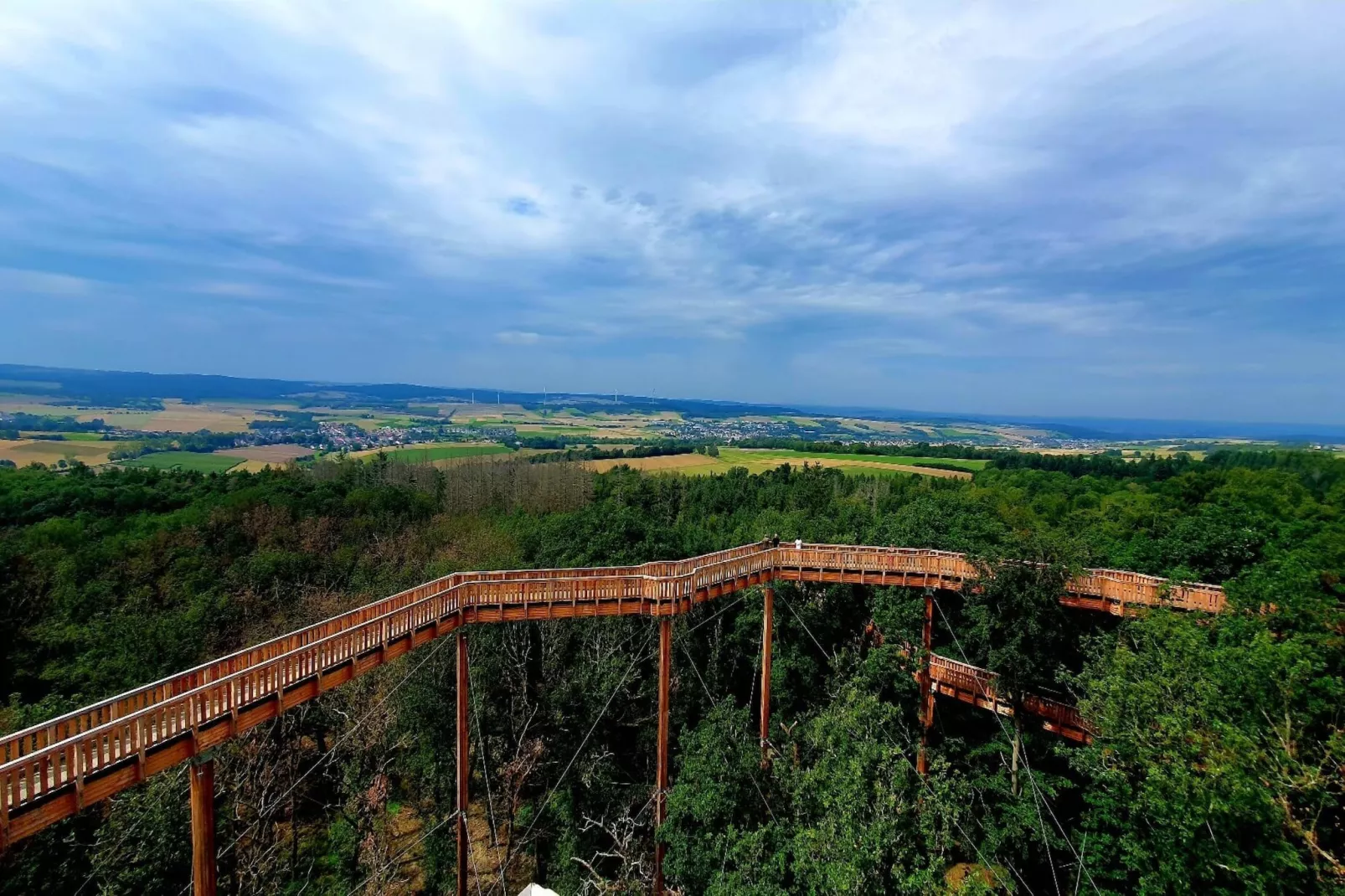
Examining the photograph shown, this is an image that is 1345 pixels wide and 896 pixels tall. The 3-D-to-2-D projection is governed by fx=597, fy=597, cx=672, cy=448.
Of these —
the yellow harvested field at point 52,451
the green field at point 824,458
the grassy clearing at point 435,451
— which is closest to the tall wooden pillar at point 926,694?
the green field at point 824,458

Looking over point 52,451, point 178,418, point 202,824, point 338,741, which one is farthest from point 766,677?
point 178,418

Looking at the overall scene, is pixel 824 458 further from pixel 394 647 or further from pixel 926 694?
pixel 394 647

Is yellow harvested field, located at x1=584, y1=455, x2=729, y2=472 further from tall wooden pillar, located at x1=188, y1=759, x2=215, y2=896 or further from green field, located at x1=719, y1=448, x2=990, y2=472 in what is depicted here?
tall wooden pillar, located at x1=188, y1=759, x2=215, y2=896

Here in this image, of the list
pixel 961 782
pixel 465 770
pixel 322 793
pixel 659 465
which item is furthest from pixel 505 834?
pixel 659 465

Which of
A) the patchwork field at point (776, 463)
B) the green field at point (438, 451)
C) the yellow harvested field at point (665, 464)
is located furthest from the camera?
the green field at point (438, 451)

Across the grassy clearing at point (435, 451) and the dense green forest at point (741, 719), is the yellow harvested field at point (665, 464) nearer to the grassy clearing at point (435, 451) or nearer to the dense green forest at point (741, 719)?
the grassy clearing at point (435, 451)

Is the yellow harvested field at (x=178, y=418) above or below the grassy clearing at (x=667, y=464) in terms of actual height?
above
